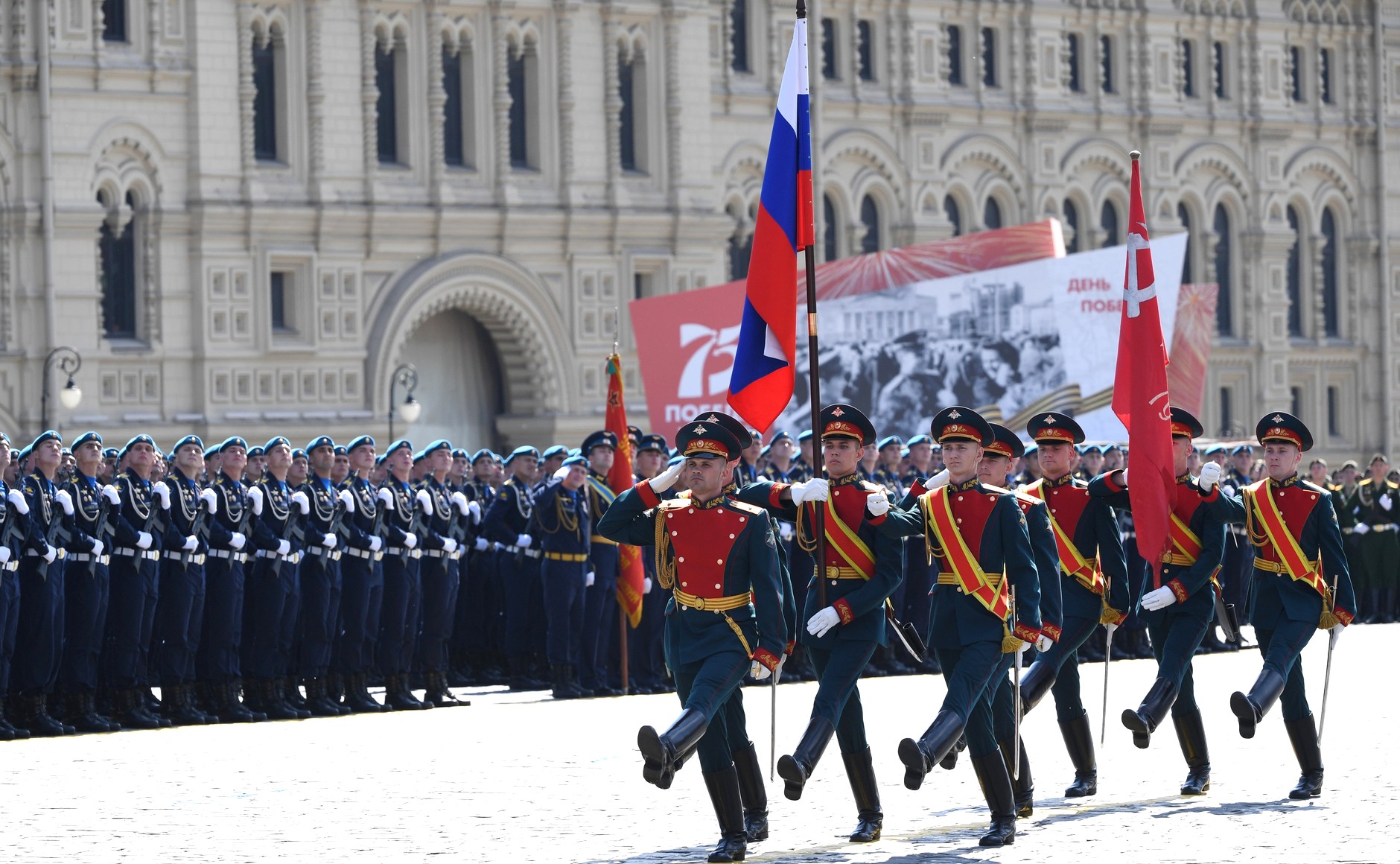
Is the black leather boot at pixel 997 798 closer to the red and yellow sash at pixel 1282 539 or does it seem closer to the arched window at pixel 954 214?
the red and yellow sash at pixel 1282 539

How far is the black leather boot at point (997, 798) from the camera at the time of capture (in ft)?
32.4

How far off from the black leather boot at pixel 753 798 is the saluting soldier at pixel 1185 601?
1.91m

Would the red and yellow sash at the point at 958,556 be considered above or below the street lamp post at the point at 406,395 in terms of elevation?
below

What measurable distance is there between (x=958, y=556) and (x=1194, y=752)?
1896 millimetres

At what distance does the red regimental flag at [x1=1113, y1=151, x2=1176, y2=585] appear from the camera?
1156cm

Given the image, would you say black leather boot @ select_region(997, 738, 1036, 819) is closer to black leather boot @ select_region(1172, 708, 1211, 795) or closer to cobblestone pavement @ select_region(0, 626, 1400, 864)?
cobblestone pavement @ select_region(0, 626, 1400, 864)

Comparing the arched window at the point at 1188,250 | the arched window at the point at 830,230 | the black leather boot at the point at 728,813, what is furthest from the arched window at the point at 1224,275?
the black leather boot at the point at 728,813

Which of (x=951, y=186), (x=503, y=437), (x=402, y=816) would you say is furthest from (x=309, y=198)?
(x=402, y=816)

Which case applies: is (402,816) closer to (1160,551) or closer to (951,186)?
(1160,551)

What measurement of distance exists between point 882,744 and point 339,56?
1999 cm

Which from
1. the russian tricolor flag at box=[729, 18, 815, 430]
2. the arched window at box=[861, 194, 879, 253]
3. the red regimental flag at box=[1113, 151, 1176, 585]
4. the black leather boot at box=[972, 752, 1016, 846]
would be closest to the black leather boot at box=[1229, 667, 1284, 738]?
the red regimental flag at box=[1113, 151, 1176, 585]

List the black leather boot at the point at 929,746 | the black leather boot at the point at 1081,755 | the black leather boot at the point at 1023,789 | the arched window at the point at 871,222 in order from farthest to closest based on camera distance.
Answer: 1. the arched window at the point at 871,222
2. the black leather boot at the point at 1081,755
3. the black leather boot at the point at 1023,789
4. the black leather boot at the point at 929,746

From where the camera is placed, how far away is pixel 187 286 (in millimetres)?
31000

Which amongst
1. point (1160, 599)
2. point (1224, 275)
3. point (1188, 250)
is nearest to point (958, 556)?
point (1160, 599)
